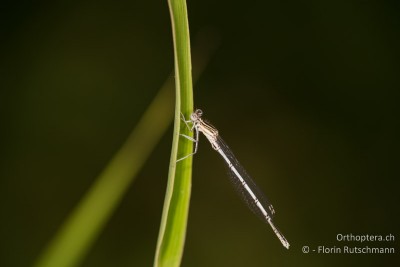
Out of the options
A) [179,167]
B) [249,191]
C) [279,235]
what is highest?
[249,191]

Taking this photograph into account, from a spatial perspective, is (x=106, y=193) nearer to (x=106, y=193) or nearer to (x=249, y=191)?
(x=106, y=193)

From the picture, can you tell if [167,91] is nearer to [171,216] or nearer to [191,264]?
[191,264]

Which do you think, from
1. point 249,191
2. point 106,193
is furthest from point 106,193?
point 249,191

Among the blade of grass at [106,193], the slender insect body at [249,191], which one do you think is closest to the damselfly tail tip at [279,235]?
the slender insect body at [249,191]

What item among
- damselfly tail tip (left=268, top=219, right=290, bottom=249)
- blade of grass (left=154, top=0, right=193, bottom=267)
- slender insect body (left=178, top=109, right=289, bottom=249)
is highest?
slender insect body (left=178, top=109, right=289, bottom=249)

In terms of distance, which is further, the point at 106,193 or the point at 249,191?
the point at 249,191

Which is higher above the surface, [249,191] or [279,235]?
[249,191]

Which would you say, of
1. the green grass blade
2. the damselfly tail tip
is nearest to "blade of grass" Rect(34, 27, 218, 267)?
the green grass blade

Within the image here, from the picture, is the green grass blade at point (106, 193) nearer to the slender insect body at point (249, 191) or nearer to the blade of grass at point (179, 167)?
the slender insect body at point (249, 191)

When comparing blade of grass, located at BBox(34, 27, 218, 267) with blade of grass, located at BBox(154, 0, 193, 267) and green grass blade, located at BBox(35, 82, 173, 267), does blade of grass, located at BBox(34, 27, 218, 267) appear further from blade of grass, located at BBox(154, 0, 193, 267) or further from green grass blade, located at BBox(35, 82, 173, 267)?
blade of grass, located at BBox(154, 0, 193, 267)
